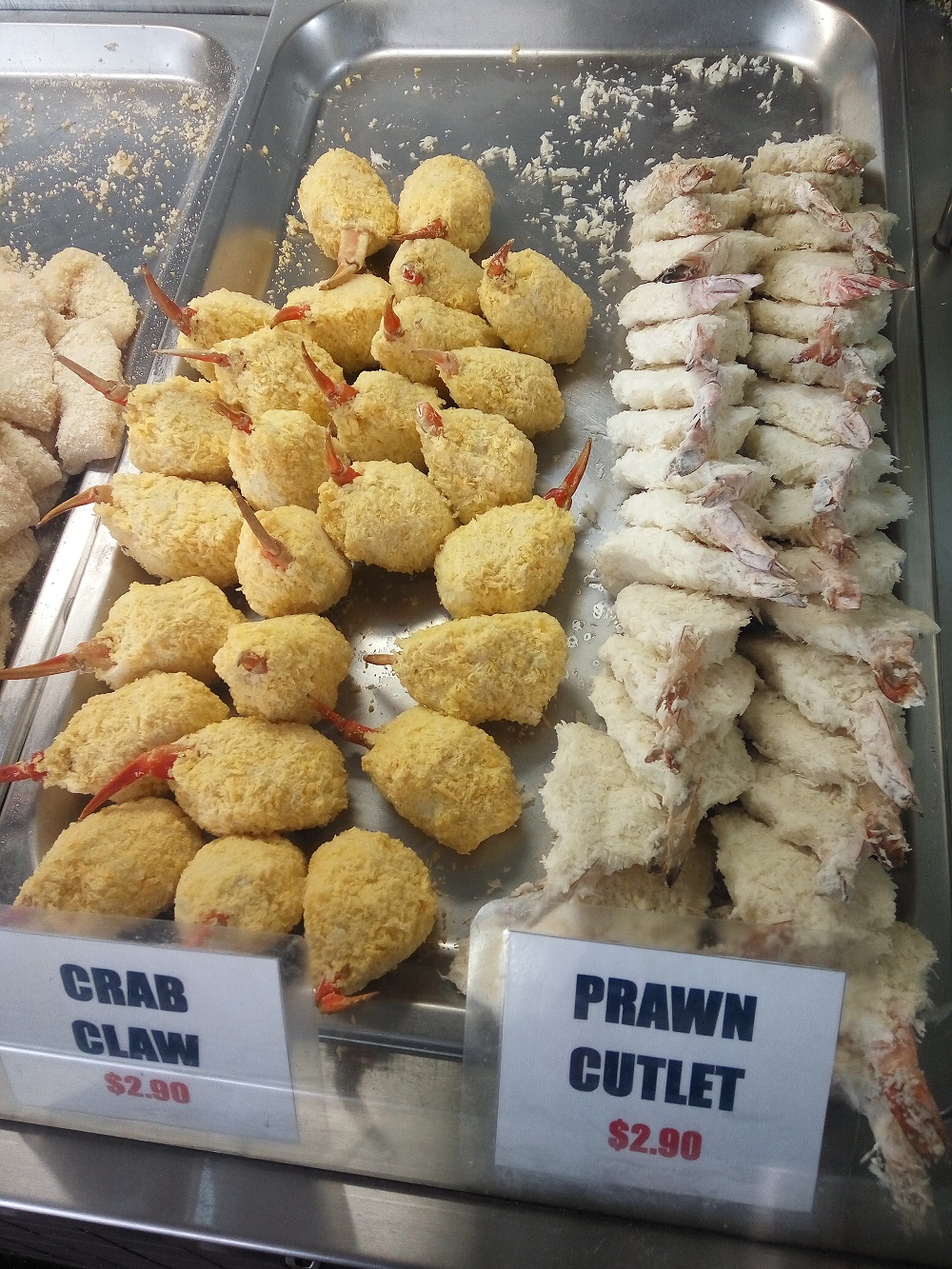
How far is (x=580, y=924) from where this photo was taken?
100cm

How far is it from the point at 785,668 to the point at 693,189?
1134 millimetres

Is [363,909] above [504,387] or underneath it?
underneath

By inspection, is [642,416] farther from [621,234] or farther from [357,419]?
[621,234]

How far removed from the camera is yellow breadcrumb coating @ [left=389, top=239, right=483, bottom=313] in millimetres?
2086

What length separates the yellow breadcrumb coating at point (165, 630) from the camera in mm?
1667

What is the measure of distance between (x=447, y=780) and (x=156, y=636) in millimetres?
587

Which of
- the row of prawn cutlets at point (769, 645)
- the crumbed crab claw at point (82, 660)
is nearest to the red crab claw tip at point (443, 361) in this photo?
the row of prawn cutlets at point (769, 645)

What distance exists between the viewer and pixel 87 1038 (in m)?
1.08

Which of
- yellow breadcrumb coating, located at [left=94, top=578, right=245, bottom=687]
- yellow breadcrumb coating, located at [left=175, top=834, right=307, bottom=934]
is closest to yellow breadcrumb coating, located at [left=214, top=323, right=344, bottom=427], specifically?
yellow breadcrumb coating, located at [left=94, top=578, right=245, bottom=687]

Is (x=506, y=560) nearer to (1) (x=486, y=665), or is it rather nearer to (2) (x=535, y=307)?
(1) (x=486, y=665)

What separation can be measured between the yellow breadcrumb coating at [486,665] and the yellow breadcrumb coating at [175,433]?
627 mm

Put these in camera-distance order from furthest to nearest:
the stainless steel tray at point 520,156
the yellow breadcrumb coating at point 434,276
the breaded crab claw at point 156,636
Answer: the yellow breadcrumb coating at point 434,276
the breaded crab claw at point 156,636
the stainless steel tray at point 520,156

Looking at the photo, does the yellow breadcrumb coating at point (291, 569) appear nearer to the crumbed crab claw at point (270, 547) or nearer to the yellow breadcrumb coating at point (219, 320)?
the crumbed crab claw at point (270, 547)

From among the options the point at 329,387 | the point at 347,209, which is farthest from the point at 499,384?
the point at 347,209
